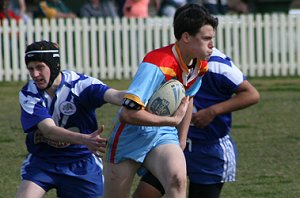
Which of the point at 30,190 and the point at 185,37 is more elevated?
the point at 185,37

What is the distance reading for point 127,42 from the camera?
754 inches

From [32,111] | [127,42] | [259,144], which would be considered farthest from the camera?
[127,42]

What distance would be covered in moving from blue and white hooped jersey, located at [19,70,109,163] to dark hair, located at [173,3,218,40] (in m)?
0.69

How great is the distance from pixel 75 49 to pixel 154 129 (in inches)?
509

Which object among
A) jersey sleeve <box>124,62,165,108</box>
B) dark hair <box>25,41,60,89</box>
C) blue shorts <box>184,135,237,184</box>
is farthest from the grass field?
jersey sleeve <box>124,62,165,108</box>

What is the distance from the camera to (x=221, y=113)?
23.1ft

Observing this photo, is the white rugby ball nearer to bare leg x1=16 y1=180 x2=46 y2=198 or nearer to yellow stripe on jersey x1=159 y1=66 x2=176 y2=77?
yellow stripe on jersey x1=159 y1=66 x2=176 y2=77

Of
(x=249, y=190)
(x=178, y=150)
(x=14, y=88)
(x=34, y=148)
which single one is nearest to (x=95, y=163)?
(x=34, y=148)

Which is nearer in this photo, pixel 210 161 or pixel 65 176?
pixel 65 176

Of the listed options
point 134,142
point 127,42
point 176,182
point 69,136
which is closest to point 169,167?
point 176,182

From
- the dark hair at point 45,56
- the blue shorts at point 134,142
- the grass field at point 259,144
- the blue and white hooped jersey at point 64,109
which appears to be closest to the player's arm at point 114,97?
the blue and white hooped jersey at point 64,109

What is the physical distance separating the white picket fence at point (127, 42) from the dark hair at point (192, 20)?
41.3 feet

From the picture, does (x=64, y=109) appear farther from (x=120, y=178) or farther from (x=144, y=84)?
(x=144, y=84)

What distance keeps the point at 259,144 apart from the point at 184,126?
212 inches
